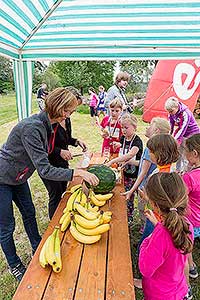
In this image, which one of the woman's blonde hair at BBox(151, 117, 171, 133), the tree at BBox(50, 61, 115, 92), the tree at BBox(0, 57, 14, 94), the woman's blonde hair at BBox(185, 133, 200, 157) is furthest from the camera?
the tree at BBox(50, 61, 115, 92)

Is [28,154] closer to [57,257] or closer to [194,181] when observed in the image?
[57,257]

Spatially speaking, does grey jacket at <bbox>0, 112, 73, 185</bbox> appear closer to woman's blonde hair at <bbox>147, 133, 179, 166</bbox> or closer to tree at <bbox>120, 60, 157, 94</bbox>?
woman's blonde hair at <bbox>147, 133, 179, 166</bbox>

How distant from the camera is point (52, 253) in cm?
155

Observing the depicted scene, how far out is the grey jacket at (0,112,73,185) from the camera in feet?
6.58

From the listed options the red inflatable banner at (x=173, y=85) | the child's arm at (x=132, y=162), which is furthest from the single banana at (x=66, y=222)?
the red inflatable banner at (x=173, y=85)

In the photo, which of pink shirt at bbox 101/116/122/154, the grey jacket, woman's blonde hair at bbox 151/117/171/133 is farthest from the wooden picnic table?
pink shirt at bbox 101/116/122/154

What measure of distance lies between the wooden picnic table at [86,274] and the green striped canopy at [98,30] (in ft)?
6.80

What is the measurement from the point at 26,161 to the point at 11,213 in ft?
1.69

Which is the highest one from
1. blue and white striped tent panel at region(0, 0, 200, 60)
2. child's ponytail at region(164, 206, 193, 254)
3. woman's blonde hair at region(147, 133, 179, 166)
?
blue and white striped tent panel at region(0, 0, 200, 60)

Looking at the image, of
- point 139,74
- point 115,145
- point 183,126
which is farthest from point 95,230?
point 139,74

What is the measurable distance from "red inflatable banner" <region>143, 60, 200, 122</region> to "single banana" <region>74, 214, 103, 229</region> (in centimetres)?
771

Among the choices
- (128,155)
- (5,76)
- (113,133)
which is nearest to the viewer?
(128,155)

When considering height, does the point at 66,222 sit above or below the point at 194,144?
below

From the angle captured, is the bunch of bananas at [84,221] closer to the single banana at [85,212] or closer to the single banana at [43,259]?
the single banana at [85,212]
